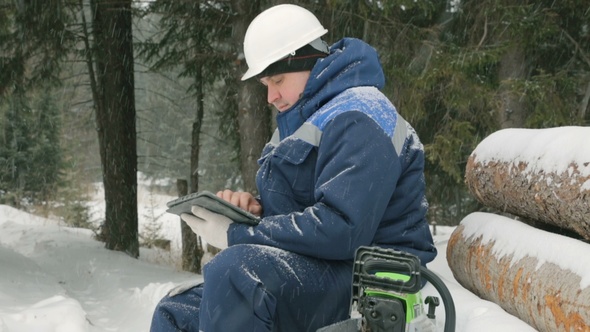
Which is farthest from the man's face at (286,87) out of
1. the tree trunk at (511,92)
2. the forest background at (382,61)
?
the tree trunk at (511,92)

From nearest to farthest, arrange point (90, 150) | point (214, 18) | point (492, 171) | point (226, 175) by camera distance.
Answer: point (492, 171), point (214, 18), point (226, 175), point (90, 150)

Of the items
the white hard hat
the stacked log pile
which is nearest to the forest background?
the stacked log pile

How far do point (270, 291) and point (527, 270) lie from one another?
47.7 inches

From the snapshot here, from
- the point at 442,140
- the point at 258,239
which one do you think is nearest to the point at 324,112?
the point at 258,239

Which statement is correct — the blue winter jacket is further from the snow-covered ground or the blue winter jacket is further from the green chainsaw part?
the snow-covered ground

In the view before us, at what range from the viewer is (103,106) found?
11617 mm

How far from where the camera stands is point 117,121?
11469mm

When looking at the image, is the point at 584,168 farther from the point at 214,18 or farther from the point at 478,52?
the point at 214,18

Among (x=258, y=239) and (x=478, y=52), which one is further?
(x=478, y=52)

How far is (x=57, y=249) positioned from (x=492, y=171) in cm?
826

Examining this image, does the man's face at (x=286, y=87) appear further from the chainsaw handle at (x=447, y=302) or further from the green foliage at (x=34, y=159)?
the green foliage at (x=34, y=159)

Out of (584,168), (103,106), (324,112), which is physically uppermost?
(324,112)

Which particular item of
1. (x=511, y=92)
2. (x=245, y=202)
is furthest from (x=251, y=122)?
(x=245, y=202)

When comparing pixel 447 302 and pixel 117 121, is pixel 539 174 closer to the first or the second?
pixel 447 302
